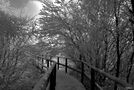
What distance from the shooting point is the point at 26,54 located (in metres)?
10.7

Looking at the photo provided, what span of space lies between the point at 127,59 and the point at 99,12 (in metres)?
3.78

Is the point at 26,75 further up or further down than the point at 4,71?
further down

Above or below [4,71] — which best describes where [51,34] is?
above

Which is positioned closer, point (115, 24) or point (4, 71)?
point (115, 24)

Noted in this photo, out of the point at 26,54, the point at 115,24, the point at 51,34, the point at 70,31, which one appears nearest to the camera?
the point at 115,24

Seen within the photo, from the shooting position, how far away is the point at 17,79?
9766mm

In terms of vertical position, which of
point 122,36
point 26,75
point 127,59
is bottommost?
point 26,75

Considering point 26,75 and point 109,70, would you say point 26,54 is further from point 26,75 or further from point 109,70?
point 109,70

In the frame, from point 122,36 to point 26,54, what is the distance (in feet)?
21.7

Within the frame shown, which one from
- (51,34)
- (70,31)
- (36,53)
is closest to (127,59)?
(70,31)

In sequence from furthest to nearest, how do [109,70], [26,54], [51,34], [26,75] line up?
[26,75] < [26,54] < [51,34] < [109,70]

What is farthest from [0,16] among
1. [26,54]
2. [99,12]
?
[99,12]

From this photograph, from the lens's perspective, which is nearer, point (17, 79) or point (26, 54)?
point (17, 79)

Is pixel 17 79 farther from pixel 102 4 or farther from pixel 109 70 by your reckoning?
pixel 102 4
